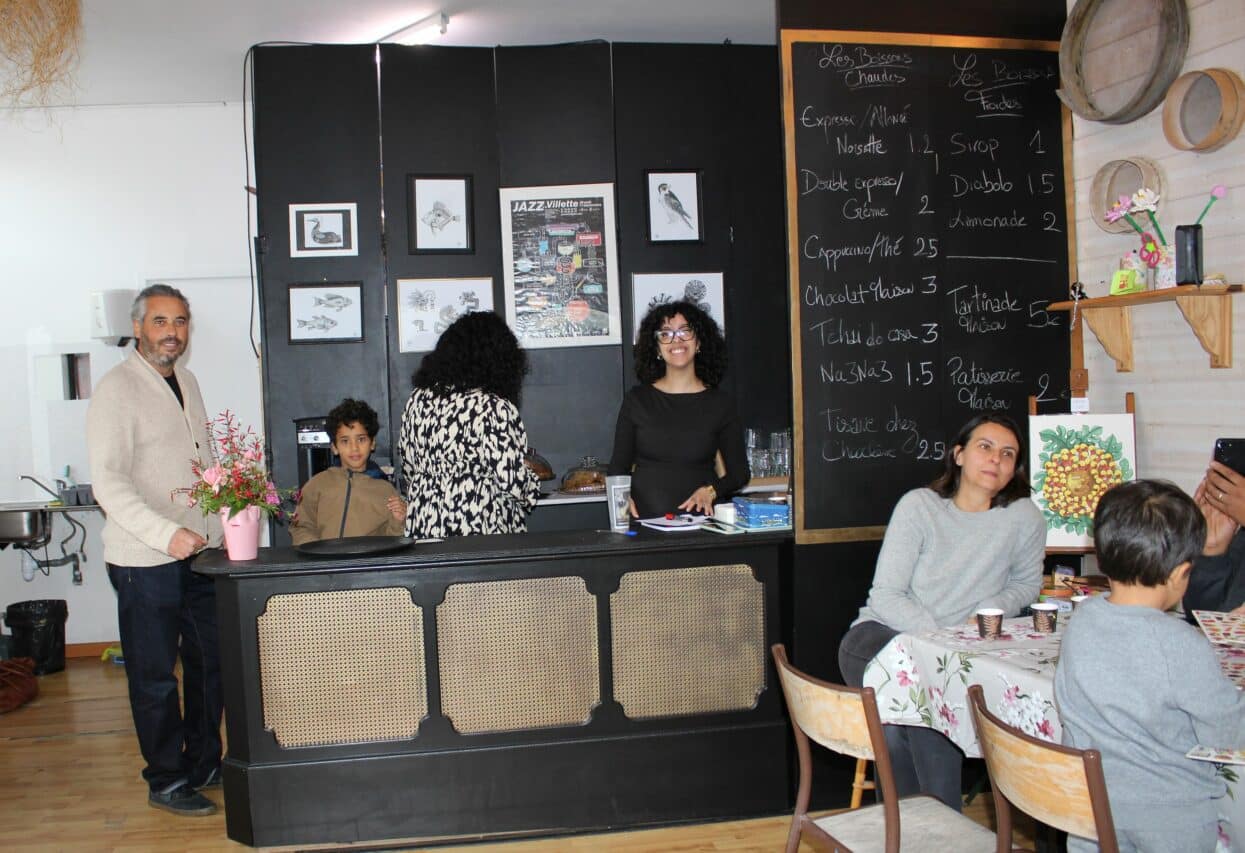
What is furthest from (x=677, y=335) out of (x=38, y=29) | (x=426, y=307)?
(x=38, y=29)

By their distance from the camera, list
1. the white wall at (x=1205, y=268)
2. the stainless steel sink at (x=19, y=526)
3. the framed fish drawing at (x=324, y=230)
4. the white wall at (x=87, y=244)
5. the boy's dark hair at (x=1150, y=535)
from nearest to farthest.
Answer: the boy's dark hair at (x=1150, y=535), the white wall at (x=1205, y=268), the framed fish drawing at (x=324, y=230), the stainless steel sink at (x=19, y=526), the white wall at (x=87, y=244)

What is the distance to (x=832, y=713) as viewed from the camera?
2357 millimetres

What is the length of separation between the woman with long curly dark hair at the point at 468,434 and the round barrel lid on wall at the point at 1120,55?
2.08 m

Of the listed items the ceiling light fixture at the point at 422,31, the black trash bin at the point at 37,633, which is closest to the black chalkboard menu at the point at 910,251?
the ceiling light fixture at the point at 422,31

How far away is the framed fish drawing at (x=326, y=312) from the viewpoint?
215 inches

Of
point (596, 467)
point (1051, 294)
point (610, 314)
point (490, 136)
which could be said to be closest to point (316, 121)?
point (490, 136)

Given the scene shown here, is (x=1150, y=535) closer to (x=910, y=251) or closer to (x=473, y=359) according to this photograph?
(x=910, y=251)

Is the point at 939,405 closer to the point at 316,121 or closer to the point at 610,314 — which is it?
the point at 610,314

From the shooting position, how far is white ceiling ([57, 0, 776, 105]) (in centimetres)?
504

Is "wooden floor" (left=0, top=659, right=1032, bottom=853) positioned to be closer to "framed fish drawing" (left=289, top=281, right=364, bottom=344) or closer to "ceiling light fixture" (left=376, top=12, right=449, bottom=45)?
"framed fish drawing" (left=289, top=281, right=364, bottom=344)

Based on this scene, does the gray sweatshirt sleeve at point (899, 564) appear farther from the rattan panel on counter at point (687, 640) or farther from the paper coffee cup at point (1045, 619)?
the rattan panel on counter at point (687, 640)

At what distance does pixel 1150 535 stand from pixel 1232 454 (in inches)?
37.4

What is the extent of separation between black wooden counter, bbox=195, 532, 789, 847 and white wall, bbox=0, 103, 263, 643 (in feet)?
11.5

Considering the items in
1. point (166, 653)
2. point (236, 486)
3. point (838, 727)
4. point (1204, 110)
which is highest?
point (1204, 110)
